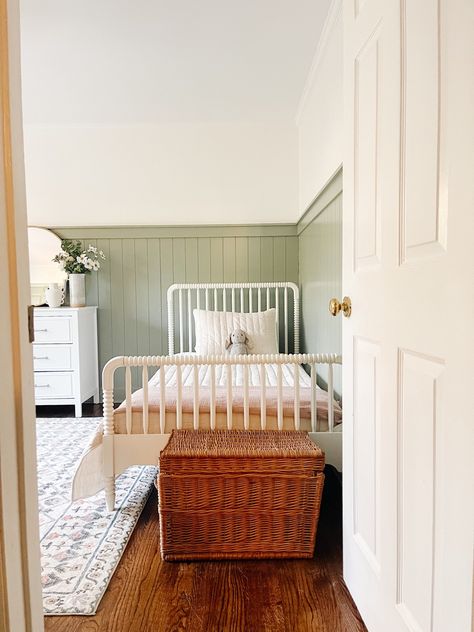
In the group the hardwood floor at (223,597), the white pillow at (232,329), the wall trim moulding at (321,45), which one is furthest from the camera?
the white pillow at (232,329)

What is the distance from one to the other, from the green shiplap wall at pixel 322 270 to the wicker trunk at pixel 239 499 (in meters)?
0.81

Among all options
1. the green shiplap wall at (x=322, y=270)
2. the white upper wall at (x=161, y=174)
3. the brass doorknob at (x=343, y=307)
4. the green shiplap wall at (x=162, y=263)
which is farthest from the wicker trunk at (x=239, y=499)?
the white upper wall at (x=161, y=174)

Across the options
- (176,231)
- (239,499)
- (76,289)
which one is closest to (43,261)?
(76,289)

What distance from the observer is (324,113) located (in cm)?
265

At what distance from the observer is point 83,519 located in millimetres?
2002

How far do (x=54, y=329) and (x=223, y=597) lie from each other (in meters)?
2.66

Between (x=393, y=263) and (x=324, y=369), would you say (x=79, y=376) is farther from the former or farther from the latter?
(x=393, y=263)

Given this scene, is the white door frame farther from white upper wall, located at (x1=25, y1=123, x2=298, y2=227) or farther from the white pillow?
white upper wall, located at (x1=25, y1=123, x2=298, y2=227)

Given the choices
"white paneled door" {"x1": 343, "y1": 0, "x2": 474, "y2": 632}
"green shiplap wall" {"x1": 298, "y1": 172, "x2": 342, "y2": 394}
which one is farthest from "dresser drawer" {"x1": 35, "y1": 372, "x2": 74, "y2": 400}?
"white paneled door" {"x1": 343, "y1": 0, "x2": 474, "y2": 632}

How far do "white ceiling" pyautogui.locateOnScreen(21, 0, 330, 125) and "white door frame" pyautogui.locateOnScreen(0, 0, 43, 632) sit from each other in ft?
6.03

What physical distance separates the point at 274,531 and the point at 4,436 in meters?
1.23

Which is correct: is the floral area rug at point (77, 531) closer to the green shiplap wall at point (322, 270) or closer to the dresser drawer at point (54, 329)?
the dresser drawer at point (54, 329)

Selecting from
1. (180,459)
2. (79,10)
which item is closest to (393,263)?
(180,459)

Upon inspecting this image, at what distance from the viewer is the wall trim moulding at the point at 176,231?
12.9 ft
